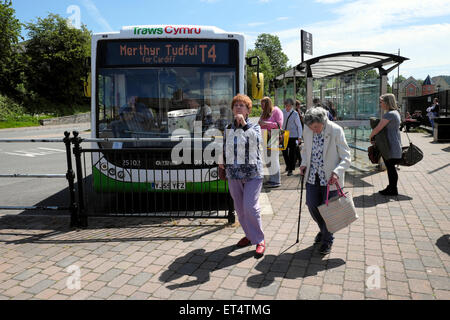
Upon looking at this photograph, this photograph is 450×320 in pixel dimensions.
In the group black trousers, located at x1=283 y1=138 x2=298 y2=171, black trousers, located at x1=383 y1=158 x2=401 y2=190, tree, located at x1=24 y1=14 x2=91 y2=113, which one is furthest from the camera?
tree, located at x1=24 y1=14 x2=91 y2=113

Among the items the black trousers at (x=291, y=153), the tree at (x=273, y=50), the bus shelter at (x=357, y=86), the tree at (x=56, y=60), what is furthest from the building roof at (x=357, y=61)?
the tree at (x=273, y=50)

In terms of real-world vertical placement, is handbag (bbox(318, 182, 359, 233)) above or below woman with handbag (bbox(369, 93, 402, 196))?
below

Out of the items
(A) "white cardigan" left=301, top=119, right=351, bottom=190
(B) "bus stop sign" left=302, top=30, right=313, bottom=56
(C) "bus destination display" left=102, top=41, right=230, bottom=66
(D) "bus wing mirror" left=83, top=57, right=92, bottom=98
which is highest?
(B) "bus stop sign" left=302, top=30, right=313, bottom=56

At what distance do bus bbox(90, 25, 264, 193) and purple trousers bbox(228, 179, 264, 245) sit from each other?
1.84 meters

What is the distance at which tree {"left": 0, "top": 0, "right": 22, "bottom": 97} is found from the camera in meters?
36.1

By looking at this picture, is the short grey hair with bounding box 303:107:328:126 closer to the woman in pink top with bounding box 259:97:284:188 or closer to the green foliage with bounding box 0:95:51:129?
the woman in pink top with bounding box 259:97:284:188

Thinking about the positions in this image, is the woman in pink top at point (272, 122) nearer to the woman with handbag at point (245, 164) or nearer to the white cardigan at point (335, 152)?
the woman with handbag at point (245, 164)

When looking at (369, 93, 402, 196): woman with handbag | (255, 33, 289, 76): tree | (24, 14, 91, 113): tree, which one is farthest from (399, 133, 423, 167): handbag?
(255, 33, 289, 76): tree

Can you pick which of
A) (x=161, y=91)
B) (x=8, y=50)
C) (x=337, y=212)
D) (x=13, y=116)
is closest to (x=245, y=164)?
(x=337, y=212)

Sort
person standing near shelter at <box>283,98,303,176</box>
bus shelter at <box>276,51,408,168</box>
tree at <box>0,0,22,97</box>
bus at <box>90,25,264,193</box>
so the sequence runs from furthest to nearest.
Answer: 1. tree at <box>0,0,22,97</box>
2. bus shelter at <box>276,51,408,168</box>
3. person standing near shelter at <box>283,98,303,176</box>
4. bus at <box>90,25,264,193</box>

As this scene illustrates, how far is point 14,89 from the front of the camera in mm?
43094

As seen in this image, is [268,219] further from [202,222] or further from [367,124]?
[367,124]

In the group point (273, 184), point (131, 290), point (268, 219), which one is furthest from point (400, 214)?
point (131, 290)
